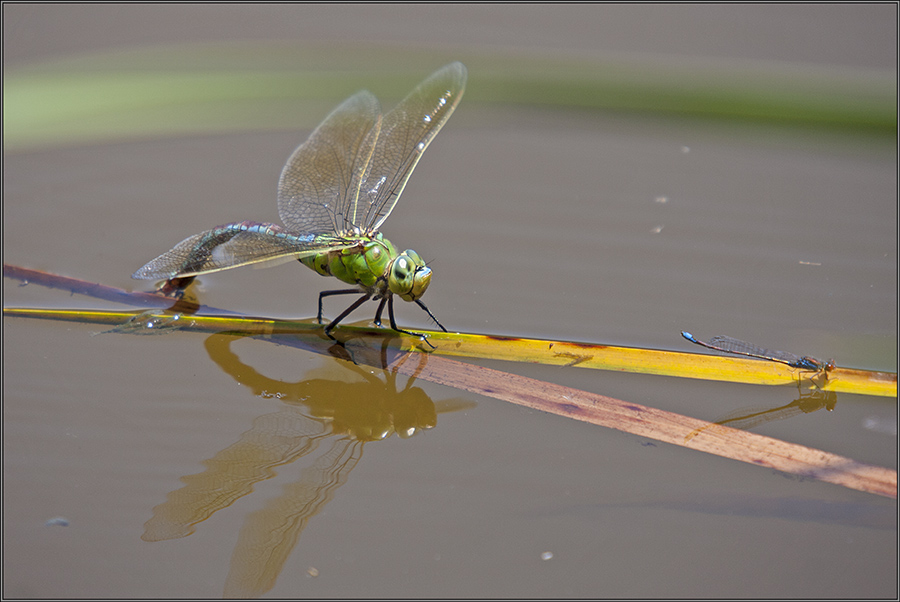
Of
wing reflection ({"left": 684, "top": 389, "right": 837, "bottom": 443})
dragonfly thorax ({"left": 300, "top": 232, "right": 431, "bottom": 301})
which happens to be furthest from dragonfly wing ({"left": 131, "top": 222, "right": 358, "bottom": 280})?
wing reflection ({"left": 684, "top": 389, "right": 837, "bottom": 443})

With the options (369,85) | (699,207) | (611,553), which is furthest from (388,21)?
(611,553)

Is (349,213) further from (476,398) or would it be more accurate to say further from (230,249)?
(476,398)

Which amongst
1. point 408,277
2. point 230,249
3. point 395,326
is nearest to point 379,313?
point 395,326

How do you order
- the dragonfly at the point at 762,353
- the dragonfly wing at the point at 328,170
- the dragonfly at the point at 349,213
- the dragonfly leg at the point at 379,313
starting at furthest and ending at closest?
the dragonfly wing at the point at 328,170, the dragonfly leg at the point at 379,313, the dragonfly at the point at 349,213, the dragonfly at the point at 762,353

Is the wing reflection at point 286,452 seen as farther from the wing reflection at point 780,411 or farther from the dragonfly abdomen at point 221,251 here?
the wing reflection at point 780,411

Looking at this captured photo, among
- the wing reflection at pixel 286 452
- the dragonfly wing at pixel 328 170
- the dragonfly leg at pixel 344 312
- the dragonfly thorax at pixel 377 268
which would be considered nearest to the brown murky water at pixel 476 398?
the wing reflection at pixel 286 452

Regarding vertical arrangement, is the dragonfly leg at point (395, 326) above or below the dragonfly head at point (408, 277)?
below
